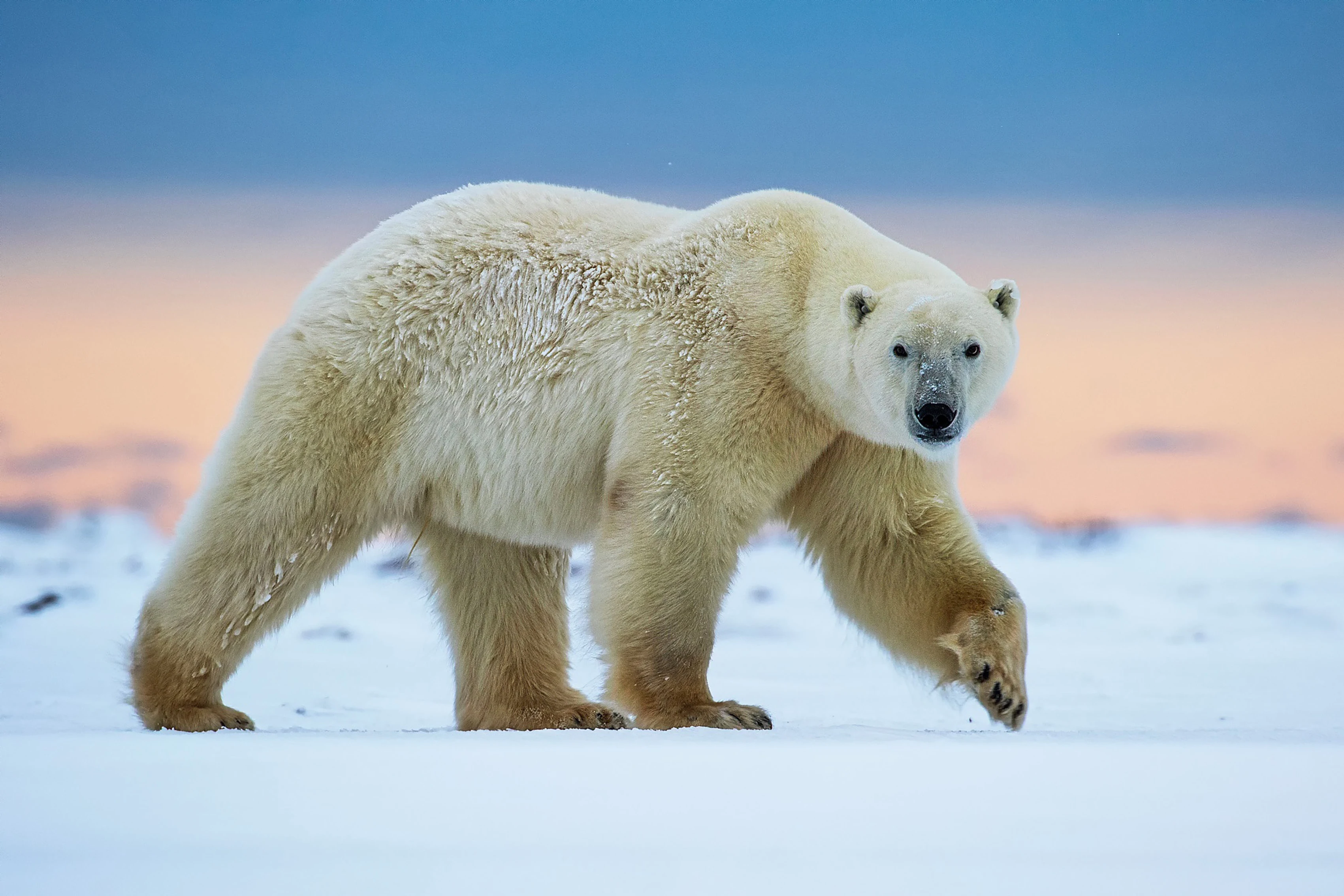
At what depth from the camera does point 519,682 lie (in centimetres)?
585

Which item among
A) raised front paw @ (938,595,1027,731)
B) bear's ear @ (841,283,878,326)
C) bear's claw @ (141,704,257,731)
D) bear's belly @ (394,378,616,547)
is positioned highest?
bear's ear @ (841,283,878,326)

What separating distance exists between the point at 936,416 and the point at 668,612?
112 centimetres

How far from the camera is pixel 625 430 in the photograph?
4855mm

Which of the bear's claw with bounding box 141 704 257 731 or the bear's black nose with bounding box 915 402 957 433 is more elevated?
the bear's black nose with bounding box 915 402 957 433

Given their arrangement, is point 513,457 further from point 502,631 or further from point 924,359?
point 924,359

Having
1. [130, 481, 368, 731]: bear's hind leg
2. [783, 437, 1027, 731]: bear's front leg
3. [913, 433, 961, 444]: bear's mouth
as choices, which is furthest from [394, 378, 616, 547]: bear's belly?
[913, 433, 961, 444]: bear's mouth

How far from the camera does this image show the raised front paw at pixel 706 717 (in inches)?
181

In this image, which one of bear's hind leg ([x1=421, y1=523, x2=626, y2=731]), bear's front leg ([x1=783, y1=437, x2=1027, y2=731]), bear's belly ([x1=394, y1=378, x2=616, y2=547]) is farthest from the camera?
bear's hind leg ([x1=421, y1=523, x2=626, y2=731])

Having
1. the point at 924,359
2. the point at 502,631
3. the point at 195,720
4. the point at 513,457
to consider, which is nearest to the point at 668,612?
the point at 513,457

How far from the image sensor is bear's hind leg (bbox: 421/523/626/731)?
583cm

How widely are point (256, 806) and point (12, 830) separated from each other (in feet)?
1.66

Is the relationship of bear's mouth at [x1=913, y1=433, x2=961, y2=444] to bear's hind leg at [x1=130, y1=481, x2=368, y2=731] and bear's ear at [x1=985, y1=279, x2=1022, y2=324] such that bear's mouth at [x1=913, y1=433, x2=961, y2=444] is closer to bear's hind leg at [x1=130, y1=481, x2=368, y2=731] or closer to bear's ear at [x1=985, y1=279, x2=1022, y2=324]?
bear's ear at [x1=985, y1=279, x2=1022, y2=324]

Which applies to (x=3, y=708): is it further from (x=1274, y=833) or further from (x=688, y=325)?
(x=1274, y=833)

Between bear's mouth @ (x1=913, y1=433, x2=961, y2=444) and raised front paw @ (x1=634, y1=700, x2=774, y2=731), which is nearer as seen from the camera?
bear's mouth @ (x1=913, y1=433, x2=961, y2=444)
